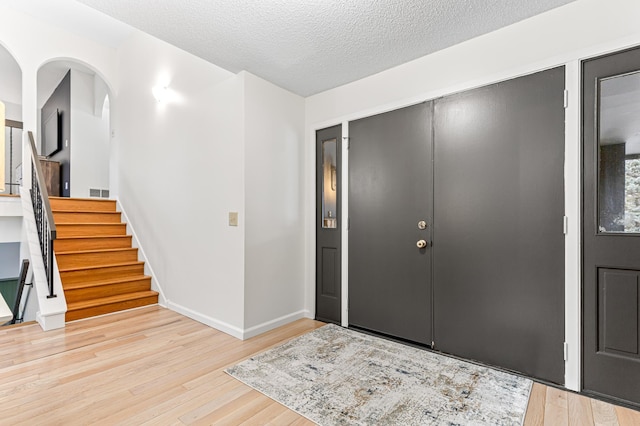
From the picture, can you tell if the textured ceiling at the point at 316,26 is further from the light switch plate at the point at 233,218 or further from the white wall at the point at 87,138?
the white wall at the point at 87,138

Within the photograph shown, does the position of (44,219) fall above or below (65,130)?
below

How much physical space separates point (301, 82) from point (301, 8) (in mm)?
1141

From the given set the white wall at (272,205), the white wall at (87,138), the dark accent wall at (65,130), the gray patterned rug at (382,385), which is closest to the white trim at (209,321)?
the white wall at (272,205)

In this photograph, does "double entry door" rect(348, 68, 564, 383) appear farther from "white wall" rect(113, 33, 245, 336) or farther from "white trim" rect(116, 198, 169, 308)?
"white trim" rect(116, 198, 169, 308)

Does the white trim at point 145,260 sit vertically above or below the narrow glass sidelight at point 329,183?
below

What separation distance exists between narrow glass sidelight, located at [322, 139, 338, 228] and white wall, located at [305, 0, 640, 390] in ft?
2.39

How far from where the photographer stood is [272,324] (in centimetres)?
326

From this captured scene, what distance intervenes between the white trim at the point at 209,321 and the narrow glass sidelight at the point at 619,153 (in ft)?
9.79

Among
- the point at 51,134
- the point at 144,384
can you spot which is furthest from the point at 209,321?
the point at 51,134

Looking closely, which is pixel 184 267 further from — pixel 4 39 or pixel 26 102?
pixel 4 39

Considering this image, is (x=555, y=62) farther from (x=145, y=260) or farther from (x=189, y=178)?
(x=145, y=260)

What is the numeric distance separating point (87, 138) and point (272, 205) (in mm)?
5591

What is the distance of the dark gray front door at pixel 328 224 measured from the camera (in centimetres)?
337

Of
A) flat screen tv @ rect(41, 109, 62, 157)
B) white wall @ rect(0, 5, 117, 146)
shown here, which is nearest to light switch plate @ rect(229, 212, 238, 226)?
white wall @ rect(0, 5, 117, 146)
